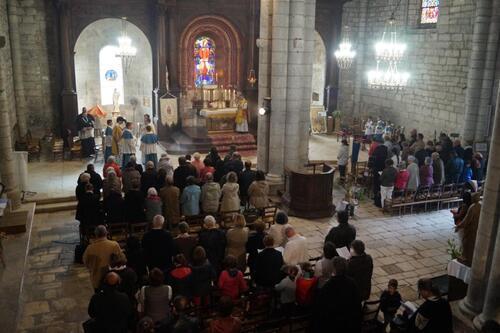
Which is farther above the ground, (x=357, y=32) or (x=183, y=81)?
(x=357, y=32)

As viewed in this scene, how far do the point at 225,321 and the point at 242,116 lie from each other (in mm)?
14663

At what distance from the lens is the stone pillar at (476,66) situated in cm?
1511

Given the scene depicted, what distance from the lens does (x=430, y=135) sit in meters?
18.7

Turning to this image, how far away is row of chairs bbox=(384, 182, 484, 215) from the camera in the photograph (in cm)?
1281

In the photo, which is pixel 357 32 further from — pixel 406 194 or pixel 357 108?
pixel 406 194

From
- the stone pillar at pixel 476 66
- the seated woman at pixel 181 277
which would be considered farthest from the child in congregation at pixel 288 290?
the stone pillar at pixel 476 66

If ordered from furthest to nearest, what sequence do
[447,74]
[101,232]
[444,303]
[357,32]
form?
1. [357,32]
2. [447,74]
3. [101,232]
4. [444,303]

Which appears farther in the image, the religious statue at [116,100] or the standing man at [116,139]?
the religious statue at [116,100]

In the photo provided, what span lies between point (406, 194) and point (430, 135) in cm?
669

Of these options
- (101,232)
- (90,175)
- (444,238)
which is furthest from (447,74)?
(101,232)

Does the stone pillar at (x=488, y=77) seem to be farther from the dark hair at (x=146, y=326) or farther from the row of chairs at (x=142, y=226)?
the dark hair at (x=146, y=326)

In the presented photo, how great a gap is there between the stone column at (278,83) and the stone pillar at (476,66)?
20.9 feet

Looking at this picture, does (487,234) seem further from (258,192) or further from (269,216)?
(258,192)

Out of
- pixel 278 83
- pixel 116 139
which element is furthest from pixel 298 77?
pixel 116 139
